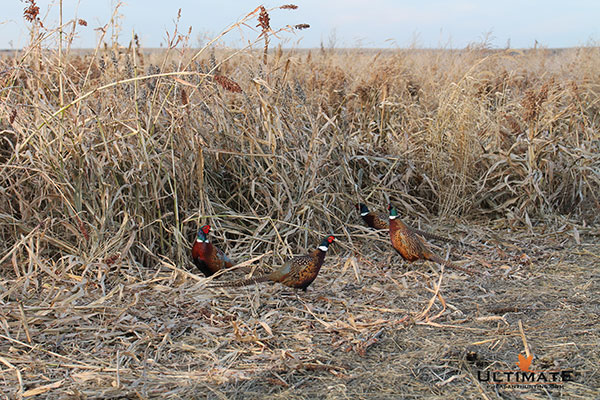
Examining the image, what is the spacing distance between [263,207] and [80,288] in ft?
4.11

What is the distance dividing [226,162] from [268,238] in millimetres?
602

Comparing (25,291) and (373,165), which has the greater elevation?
(373,165)

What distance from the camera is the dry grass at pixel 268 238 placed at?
2205 millimetres

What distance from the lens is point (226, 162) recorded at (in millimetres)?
3641

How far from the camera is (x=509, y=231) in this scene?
4125mm

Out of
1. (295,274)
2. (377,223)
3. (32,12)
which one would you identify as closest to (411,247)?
(377,223)

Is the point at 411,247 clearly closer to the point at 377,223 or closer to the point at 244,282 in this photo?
the point at 377,223

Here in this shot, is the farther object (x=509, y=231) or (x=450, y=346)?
(x=509, y=231)

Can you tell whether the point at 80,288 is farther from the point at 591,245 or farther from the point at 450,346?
the point at 591,245

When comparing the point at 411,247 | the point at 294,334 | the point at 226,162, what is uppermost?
the point at 226,162

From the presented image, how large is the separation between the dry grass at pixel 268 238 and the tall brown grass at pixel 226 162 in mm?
21

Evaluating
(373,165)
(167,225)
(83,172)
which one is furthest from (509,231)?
(83,172)

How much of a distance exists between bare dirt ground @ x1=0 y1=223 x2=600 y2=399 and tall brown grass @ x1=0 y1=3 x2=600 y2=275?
28 centimetres

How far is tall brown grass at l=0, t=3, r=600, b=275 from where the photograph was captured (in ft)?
10.3
